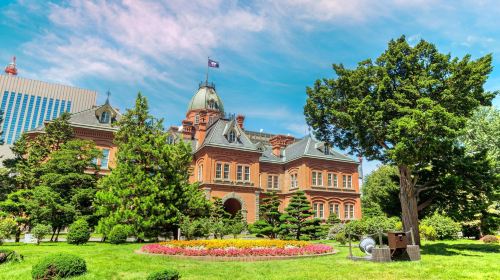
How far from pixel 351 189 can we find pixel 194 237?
26.9 metres

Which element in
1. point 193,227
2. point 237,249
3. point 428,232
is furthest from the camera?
point 428,232

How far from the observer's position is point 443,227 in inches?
1043

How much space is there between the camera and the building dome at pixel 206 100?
56.3 metres

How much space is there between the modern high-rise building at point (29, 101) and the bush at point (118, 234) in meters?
116

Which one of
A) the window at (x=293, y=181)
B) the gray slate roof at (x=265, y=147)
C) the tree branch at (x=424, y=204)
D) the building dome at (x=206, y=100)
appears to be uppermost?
the building dome at (x=206, y=100)

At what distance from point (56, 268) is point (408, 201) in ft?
55.9

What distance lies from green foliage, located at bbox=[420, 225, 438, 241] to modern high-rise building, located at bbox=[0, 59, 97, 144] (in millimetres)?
124039

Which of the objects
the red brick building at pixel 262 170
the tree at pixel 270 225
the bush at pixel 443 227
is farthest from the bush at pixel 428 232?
the red brick building at pixel 262 170

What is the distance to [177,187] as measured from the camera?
928 inches

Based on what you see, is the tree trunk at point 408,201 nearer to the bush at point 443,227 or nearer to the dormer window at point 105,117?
the bush at point 443,227

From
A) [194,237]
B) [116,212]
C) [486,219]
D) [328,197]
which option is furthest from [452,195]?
[328,197]

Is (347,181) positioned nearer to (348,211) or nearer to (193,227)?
(348,211)

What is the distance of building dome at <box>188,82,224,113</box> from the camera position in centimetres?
5628

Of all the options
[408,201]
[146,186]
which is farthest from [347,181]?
[146,186]
